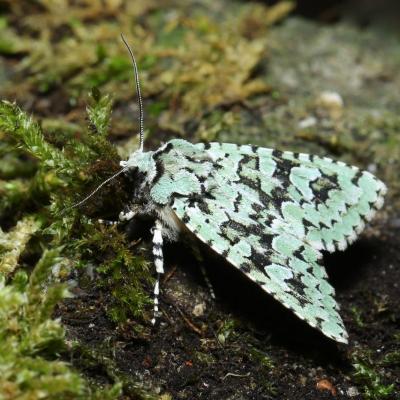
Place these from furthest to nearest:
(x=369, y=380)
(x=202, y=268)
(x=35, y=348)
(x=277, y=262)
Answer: (x=202, y=268)
(x=277, y=262)
(x=369, y=380)
(x=35, y=348)

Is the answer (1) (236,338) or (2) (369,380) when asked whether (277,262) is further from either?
(2) (369,380)

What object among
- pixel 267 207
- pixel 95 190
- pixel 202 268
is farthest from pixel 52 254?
pixel 267 207

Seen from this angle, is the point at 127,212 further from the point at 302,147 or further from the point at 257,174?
the point at 302,147

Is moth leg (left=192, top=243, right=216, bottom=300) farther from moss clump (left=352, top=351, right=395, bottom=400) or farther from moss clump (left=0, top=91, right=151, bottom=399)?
moss clump (left=352, top=351, right=395, bottom=400)

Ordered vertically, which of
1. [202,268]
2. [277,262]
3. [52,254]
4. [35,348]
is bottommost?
[202,268]

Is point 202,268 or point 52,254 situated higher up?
point 52,254

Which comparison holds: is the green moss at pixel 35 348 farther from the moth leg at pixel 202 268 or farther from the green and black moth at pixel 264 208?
the moth leg at pixel 202 268

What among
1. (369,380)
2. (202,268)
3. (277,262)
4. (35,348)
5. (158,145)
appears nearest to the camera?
(35,348)

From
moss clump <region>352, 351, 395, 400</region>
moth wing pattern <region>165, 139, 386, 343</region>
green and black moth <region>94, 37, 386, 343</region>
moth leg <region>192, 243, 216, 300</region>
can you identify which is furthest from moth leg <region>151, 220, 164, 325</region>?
moss clump <region>352, 351, 395, 400</region>
